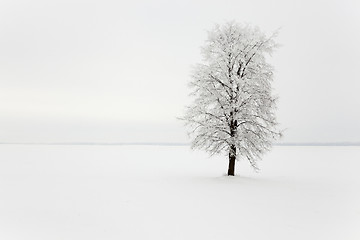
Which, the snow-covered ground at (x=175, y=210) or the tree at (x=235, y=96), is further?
the tree at (x=235, y=96)

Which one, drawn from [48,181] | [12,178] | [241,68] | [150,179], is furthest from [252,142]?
[12,178]

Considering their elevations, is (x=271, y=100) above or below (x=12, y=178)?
above

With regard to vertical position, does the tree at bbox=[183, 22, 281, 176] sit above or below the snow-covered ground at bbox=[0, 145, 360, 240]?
above

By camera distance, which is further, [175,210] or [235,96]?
[235,96]

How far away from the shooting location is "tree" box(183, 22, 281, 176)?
850 inches

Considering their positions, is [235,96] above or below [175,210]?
above

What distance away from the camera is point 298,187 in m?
19.4

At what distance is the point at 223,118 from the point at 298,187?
709cm

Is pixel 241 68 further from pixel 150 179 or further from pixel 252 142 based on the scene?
Answer: pixel 150 179

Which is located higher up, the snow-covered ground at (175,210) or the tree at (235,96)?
the tree at (235,96)

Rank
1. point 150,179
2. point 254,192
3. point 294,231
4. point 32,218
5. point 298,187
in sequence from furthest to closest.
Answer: point 150,179 → point 298,187 → point 254,192 → point 32,218 → point 294,231

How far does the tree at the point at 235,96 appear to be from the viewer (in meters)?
21.6

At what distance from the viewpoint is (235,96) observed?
22078 millimetres

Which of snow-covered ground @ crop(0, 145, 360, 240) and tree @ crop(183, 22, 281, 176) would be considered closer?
snow-covered ground @ crop(0, 145, 360, 240)
